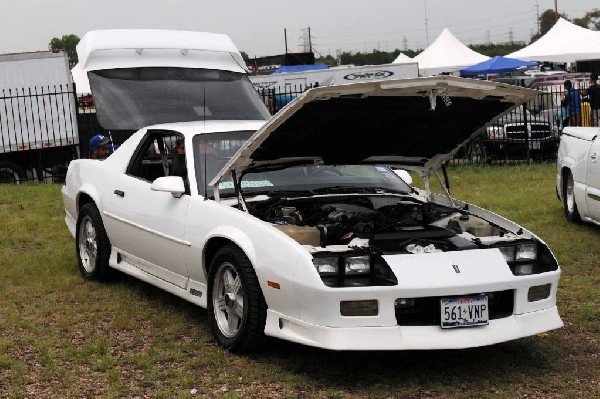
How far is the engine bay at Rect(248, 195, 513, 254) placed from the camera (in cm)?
561

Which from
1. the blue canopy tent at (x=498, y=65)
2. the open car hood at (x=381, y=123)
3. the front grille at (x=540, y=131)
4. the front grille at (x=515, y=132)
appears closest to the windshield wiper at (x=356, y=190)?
the open car hood at (x=381, y=123)

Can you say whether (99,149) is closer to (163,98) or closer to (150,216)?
(163,98)

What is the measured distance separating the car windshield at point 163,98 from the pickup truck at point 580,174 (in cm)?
452

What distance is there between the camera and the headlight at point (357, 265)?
17.2 feet

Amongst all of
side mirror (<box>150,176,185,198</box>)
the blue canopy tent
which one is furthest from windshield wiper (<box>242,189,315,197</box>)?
the blue canopy tent

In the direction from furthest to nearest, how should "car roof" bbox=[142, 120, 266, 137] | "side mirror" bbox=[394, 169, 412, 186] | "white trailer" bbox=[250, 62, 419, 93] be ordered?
"white trailer" bbox=[250, 62, 419, 93] → "side mirror" bbox=[394, 169, 412, 186] → "car roof" bbox=[142, 120, 266, 137]

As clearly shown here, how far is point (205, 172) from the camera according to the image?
6641 mm

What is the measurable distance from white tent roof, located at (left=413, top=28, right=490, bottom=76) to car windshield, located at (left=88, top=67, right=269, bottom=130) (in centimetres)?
2246

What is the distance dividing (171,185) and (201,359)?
1.31 metres

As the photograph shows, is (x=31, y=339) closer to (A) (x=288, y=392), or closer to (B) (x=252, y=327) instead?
(B) (x=252, y=327)

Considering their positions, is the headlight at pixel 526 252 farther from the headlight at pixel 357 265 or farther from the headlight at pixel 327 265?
the headlight at pixel 327 265

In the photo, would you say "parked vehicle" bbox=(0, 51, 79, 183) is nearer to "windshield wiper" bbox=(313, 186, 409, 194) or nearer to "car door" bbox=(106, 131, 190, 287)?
"car door" bbox=(106, 131, 190, 287)

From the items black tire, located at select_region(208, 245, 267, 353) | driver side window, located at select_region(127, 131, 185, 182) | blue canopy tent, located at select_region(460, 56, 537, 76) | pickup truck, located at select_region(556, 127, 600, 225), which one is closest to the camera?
black tire, located at select_region(208, 245, 267, 353)

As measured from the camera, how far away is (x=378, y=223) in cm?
609
